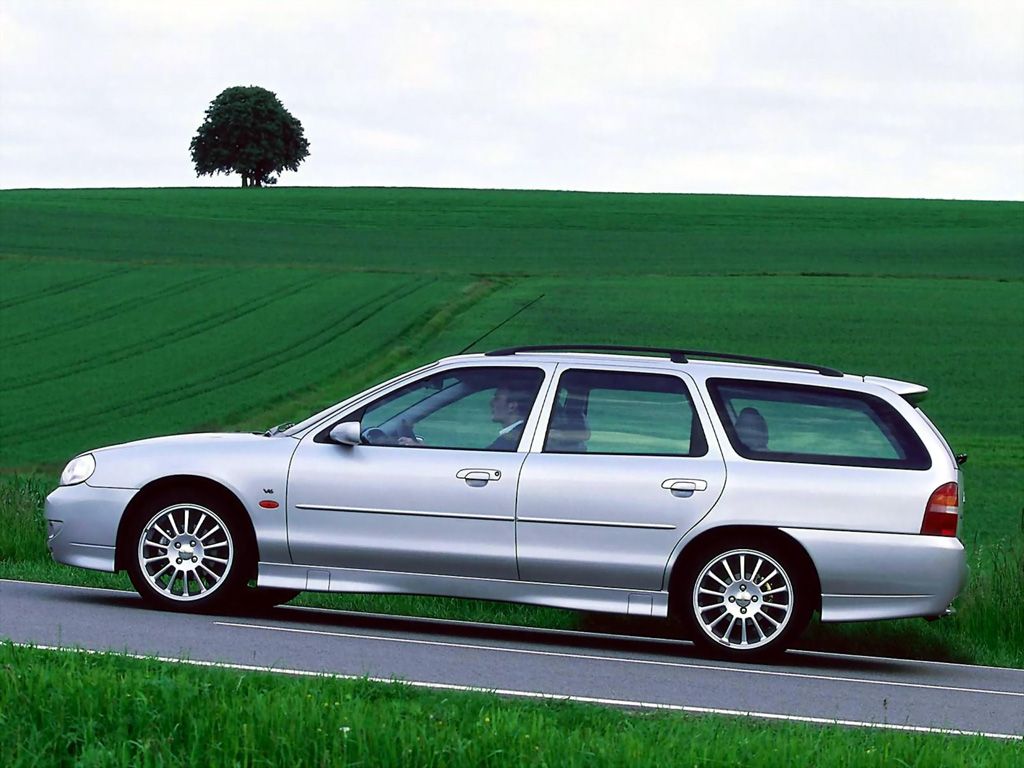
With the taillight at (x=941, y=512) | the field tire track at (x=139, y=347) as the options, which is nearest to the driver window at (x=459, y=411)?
the taillight at (x=941, y=512)

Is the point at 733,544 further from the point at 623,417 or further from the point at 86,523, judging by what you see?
the point at 86,523

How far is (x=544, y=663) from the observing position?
9297 mm

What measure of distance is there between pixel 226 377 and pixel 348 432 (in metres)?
23.1

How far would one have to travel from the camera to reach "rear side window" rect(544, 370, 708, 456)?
10281 mm

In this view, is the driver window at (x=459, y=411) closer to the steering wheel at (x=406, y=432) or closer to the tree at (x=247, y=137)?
the steering wheel at (x=406, y=432)

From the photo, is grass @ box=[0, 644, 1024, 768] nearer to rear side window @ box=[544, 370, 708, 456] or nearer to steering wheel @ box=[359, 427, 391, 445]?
rear side window @ box=[544, 370, 708, 456]

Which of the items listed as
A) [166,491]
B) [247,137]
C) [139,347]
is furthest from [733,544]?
[247,137]

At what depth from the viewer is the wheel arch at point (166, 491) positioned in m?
10.6

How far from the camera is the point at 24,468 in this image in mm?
24719

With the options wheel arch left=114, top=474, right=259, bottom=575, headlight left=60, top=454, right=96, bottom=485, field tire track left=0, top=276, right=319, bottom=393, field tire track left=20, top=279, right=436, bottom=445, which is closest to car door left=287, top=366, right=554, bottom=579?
wheel arch left=114, top=474, right=259, bottom=575

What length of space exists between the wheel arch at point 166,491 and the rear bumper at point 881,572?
10.6 ft

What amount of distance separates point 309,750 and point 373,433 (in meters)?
4.86

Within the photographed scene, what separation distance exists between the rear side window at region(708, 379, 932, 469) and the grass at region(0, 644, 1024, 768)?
10.5ft

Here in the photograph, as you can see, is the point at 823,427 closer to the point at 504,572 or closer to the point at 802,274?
the point at 504,572
